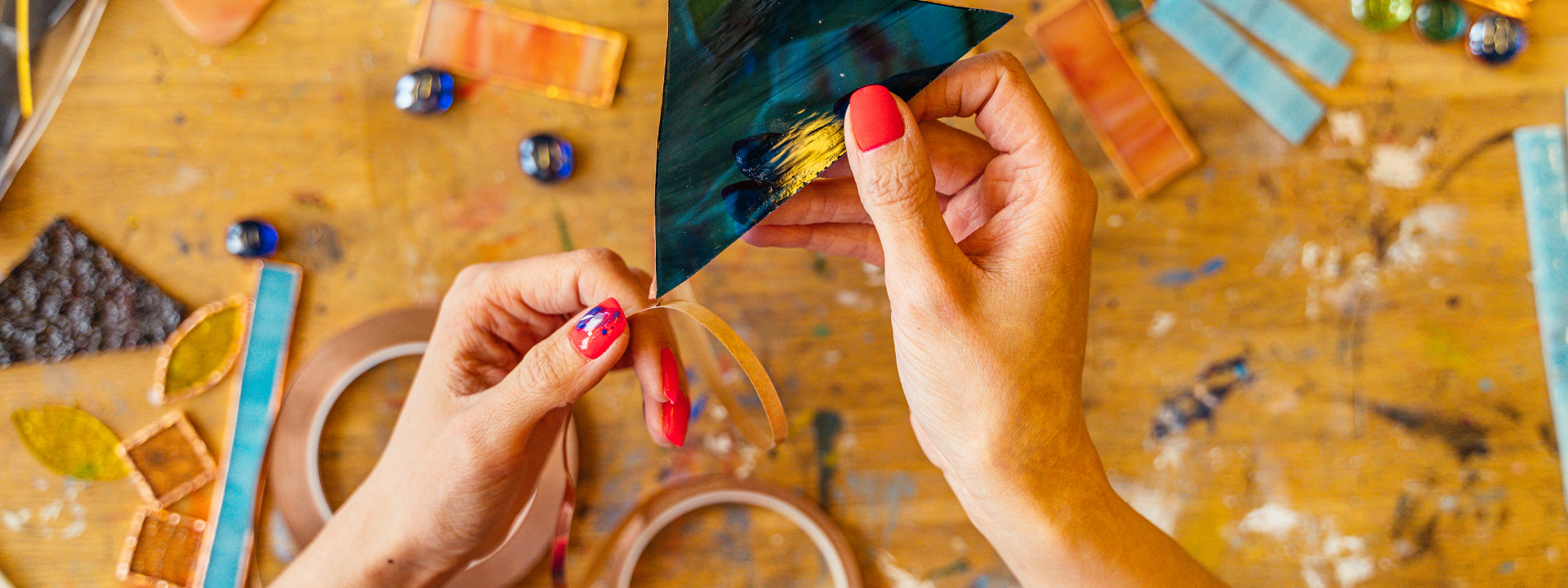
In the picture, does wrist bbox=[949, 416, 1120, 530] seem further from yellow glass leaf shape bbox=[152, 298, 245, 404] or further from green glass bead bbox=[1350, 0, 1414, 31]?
yellow glass leaf shape bbox=[152, 298, 245, 404]

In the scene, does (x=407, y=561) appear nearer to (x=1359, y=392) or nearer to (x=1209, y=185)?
(x=1209, y=185)

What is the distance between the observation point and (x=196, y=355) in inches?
40.6

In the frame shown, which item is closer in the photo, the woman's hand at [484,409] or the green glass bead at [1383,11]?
the woman's hand at [484,409]

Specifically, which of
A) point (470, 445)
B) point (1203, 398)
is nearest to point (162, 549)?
point (470, 445)

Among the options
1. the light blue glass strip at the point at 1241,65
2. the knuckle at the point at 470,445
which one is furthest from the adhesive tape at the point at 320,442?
the light blue glass strip at the point at 1241,65

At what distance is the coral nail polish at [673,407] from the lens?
825 mm

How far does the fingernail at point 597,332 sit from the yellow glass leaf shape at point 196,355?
2.02ft

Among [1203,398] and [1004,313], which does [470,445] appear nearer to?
[1004,313]

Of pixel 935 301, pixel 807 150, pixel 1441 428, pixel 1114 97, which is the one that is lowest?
pixel 1441 428

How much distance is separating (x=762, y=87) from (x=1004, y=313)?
0.30 metres

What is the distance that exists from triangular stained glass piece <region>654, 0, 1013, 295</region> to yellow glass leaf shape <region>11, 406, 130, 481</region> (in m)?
0.86

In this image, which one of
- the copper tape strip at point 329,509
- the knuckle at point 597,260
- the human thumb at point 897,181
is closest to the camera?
the human thumb at point 897,181

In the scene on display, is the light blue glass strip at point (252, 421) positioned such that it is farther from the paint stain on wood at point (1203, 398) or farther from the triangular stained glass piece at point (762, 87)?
the paint stain on wood at point (1203, 398)

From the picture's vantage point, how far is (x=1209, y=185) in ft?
3.52
